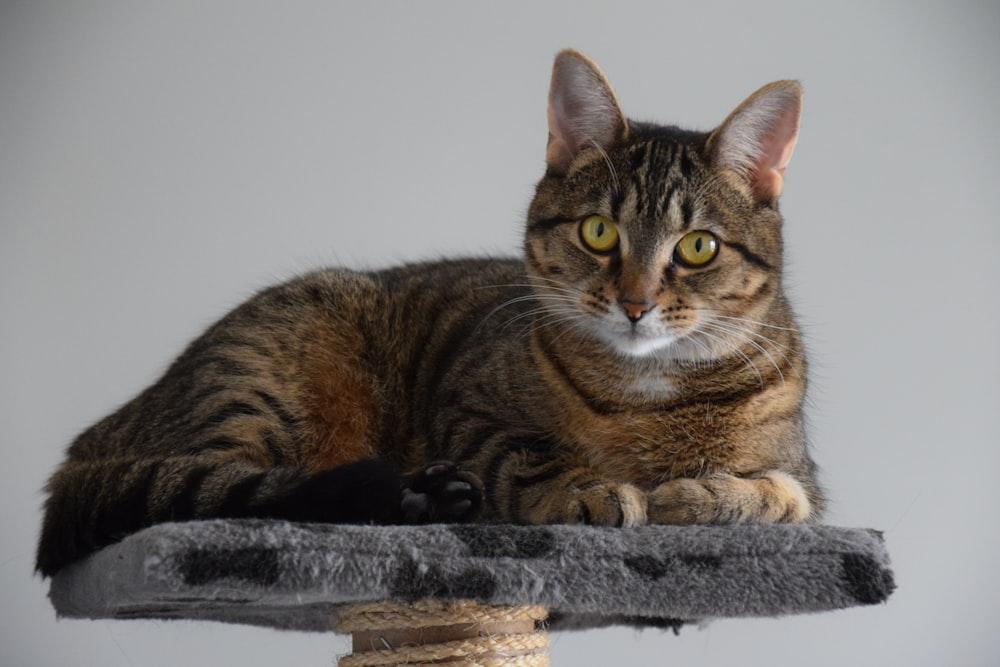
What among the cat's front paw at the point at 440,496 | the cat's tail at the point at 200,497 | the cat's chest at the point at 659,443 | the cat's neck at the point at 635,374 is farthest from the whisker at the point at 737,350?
the cat's tail at the point at 200,497

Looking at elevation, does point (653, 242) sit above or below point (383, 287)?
above

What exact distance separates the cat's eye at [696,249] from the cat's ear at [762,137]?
0.20 m

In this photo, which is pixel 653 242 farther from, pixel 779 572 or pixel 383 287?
pixel 383 287

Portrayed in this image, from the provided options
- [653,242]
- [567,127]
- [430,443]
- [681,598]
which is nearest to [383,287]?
[430,443]

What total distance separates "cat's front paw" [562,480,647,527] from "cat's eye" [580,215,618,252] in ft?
1.59

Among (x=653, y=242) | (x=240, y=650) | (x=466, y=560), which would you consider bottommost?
(x=240, y=650)

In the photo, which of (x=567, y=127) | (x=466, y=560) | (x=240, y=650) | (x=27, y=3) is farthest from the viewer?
(x=27, y=3)

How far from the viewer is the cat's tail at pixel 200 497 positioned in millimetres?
1854

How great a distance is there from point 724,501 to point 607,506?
224 mm

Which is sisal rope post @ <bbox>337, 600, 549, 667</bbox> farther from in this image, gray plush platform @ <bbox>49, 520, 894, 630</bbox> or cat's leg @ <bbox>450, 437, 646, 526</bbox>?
cat's leg @ <bbox>450, 437, 646, 526</bbox>

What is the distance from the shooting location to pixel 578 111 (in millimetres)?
2422

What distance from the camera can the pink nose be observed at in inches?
82.5

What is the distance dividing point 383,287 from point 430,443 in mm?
526

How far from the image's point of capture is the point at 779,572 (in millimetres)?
1847
